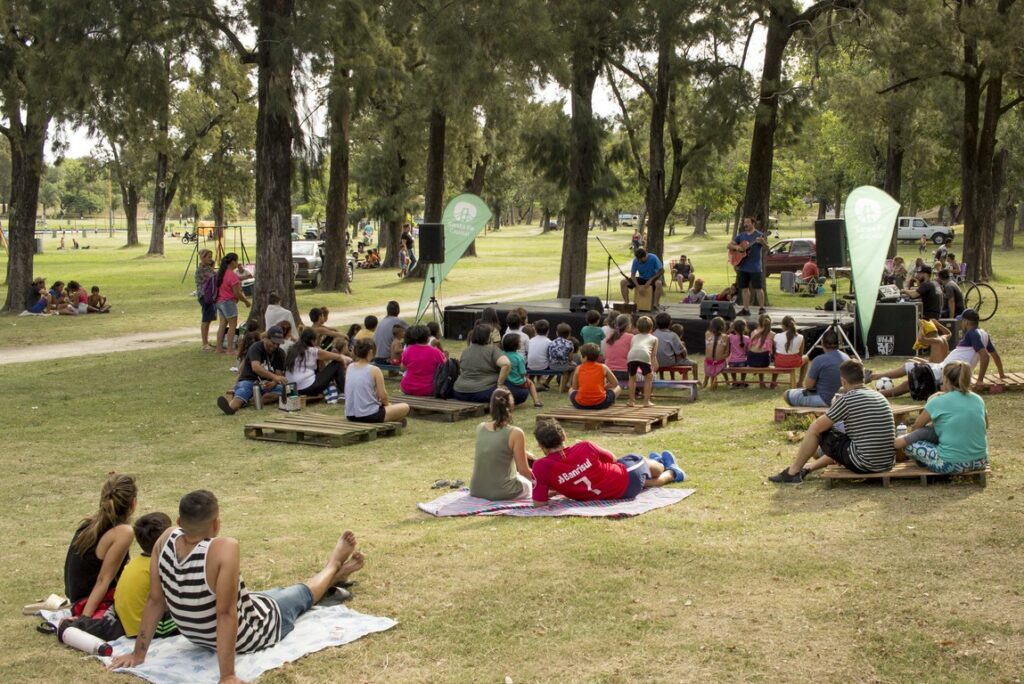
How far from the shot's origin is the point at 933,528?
26.5 ft

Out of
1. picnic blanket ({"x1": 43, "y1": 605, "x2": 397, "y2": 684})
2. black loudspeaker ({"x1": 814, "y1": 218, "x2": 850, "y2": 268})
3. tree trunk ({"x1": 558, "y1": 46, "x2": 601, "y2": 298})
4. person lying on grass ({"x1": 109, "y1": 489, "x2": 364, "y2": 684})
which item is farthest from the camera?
tree trunk ({"x1": 558, "y1": 46, "x2": 601, "y2": 298})

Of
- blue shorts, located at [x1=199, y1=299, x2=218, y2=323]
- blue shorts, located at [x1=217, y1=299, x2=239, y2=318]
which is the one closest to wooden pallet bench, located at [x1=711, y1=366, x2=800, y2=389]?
blue shorts, located at [x1=217, y1=299, x2=239, y2=318]

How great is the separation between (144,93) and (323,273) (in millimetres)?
13821

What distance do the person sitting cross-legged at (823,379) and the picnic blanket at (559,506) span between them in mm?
3585

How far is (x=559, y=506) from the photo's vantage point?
9.00 meters

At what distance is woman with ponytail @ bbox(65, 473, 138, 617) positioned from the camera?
6684 millimetres

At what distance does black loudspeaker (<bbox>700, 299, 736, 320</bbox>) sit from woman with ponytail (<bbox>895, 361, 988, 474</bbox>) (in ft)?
29.1

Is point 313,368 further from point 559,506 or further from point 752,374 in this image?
point 559,506

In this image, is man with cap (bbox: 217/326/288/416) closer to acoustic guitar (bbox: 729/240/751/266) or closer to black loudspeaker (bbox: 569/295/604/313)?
black loudspeaker (bbox: 569/295/604/313)

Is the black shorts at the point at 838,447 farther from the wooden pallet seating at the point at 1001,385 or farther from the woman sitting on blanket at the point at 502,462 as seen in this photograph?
the wooden pallet seating at the point at 1001,385

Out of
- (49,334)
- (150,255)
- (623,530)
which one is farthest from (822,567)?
(150,255)

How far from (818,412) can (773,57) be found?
1560 cm

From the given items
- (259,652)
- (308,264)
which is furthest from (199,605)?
(308,264)

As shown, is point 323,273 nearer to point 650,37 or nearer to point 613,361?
point 650,37
